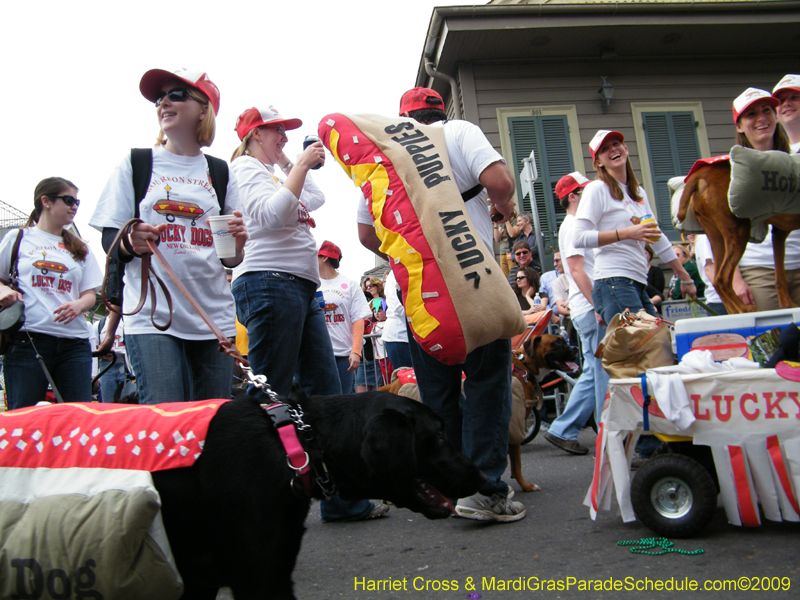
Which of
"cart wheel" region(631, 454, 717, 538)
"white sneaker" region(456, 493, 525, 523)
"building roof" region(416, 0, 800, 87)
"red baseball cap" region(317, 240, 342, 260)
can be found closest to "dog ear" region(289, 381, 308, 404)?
"white sneaker" region(456, 493, 525, 523)

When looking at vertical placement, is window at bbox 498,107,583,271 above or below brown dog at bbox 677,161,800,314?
above

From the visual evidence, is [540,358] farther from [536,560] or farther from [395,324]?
[536,560]

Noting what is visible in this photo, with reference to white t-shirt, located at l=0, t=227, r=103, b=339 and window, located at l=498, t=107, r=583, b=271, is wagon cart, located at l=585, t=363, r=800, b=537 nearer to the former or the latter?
white t-shirt, located at l=0, t=227, r=103, b=339

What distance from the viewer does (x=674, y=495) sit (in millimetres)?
2682

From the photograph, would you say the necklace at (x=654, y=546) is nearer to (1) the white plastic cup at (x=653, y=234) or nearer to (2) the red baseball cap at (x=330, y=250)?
(1) the white plastic cup at (x=653, y=234)

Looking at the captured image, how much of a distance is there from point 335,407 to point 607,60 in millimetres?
10785

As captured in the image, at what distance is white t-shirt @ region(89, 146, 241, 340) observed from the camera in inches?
99.3

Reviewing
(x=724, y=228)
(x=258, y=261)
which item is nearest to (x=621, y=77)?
(x=724, y=228)

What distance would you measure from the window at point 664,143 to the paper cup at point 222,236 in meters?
9.96

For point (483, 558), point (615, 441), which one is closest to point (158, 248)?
point (483, 558)

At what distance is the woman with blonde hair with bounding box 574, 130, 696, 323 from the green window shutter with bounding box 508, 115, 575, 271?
21.5ft

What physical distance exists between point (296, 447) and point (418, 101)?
75.6 inches

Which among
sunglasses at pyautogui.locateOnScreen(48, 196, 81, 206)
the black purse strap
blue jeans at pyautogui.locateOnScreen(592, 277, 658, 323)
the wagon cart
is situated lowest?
the wagon cart

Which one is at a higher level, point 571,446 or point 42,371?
point 42,371
